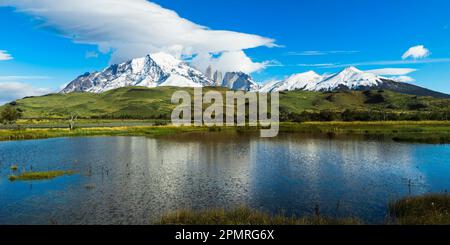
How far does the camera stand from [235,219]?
31.2 metres

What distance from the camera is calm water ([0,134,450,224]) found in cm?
3781

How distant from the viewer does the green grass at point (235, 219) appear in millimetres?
29875

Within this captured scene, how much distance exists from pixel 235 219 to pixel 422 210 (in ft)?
59.9

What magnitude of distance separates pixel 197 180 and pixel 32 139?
95.6 m

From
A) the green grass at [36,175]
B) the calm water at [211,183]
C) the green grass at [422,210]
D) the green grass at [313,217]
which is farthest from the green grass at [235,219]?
the green grass at [36,175]

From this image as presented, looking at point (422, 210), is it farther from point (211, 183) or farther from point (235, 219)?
point (211, 183)

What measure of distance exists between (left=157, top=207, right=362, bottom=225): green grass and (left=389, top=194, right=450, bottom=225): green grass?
4.76 meters

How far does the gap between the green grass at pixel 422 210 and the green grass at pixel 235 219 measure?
187 inches

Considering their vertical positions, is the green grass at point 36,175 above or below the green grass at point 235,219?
above

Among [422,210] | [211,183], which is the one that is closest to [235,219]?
[422,210]

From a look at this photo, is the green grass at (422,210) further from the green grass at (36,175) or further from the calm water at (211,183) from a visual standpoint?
the green grass at (36,175)

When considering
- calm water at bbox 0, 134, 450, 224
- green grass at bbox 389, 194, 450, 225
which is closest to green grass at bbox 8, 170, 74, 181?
calm water at bbox 0, 134, 450, 224
